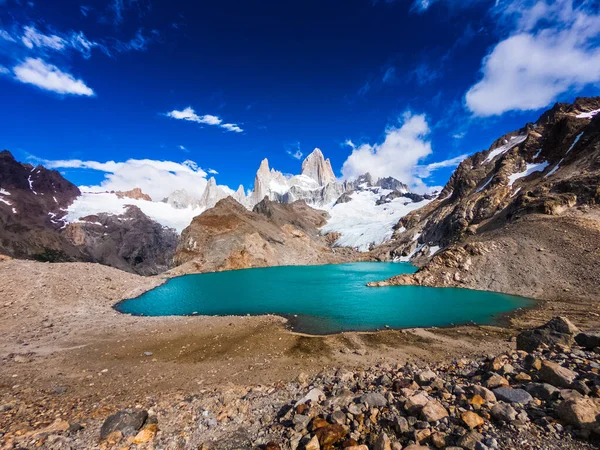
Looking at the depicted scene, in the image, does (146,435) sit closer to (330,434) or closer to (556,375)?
(330,434)

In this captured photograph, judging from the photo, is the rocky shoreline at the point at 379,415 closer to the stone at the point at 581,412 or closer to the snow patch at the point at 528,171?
the stone at the point at 581,412

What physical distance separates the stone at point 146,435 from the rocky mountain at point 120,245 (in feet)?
573

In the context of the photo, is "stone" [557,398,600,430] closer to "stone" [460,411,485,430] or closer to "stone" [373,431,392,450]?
"stone" [460,411,485,430]

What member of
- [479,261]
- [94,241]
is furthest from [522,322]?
[94,241]

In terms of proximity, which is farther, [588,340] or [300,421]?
[588,340]

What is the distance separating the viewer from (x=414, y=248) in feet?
385

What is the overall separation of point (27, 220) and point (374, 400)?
220038 millimetres

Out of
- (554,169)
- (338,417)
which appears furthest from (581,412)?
(554,169)

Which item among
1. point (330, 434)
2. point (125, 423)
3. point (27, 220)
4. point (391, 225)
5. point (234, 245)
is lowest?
point (125, 423)

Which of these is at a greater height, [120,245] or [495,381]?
[120,245]

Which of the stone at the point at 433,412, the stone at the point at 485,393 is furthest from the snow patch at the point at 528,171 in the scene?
the stone at the point at 433,412

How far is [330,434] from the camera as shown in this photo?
264 inches

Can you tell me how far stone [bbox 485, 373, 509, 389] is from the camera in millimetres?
7883

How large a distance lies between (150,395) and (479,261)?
47.9 m
